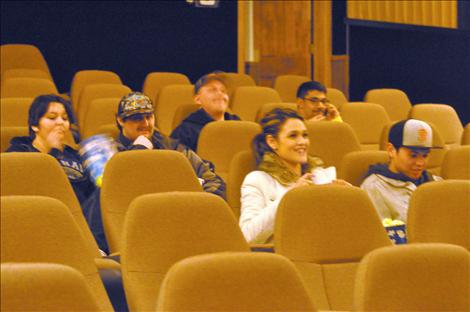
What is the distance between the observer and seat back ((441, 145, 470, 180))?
4.23 metres

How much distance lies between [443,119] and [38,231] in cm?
378

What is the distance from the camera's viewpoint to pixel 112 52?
9.24 meters

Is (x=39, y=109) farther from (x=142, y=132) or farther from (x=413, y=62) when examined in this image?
(x=413, y=62)

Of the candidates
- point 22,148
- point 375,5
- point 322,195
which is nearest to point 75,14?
point 375,5

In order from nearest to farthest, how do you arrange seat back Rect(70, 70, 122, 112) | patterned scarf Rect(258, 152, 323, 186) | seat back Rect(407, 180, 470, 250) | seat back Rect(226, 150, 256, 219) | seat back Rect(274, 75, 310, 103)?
seat back Rect(407, 180, 470, 250) < patterned scarf Rect(258, 152, 323, 186) < seat back Rect(226, 150, 256, 219) < seat back Rect(70, 70, 122, 112) < seat back Rect(274, 75, 310, 103)

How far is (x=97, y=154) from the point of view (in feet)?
13.3

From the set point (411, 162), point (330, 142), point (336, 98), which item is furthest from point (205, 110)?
point (336, 98)

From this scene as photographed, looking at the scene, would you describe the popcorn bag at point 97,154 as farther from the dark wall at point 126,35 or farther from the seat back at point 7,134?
the dark wall at point 126,35

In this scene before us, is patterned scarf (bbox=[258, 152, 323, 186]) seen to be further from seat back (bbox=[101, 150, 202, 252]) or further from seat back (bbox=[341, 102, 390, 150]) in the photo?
seat back (bbox=[341, 102, 390, 150])

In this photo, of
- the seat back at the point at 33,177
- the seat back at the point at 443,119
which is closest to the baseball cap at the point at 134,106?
the seat back at the point at 33,177

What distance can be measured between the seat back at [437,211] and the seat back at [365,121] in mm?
2677

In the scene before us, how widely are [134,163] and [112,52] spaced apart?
19.3 feet

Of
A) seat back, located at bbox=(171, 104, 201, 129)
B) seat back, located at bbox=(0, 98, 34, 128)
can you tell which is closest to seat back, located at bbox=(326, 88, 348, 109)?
seat back, located at bbox=(171, 104, 201, 129)

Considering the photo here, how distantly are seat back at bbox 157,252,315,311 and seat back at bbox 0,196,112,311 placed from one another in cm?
59
